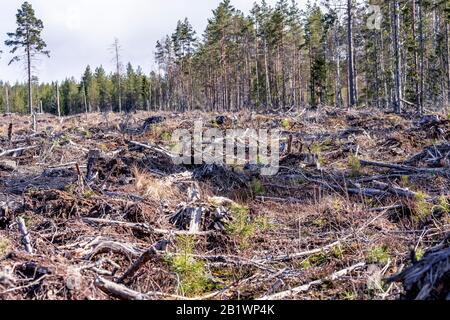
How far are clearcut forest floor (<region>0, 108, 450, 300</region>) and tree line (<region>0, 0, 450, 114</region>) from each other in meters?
11.9

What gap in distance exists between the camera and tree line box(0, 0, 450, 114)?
2932 cm

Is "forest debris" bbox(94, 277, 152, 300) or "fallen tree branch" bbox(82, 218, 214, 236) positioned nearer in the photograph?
"forest debris" bbox(94, 277, 152, 300)

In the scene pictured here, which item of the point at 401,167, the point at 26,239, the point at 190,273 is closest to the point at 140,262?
the point at 190,273

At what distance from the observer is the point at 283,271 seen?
12.6 ft

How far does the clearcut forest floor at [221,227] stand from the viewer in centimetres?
338

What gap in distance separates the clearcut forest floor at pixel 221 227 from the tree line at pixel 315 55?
39.0 feet

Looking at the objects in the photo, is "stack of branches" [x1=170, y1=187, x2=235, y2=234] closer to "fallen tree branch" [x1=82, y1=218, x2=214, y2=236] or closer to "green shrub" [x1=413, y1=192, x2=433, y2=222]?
"fallen tree branch" [x1=82, y1=218, x2=214, y2=236]

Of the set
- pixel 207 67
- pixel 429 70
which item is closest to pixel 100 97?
pixel 207 67

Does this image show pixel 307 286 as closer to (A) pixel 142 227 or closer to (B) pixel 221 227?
(B) pixel 221 227

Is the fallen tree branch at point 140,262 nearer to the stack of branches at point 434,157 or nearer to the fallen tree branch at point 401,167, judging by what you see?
the fallen tree branch at point 401,167


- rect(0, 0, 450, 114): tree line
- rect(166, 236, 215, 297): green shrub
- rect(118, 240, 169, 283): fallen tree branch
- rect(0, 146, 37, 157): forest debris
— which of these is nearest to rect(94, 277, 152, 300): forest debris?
rect(118, 240, 169, 283): fallen tree branch

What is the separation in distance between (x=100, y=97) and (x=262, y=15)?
4685 centimetres
